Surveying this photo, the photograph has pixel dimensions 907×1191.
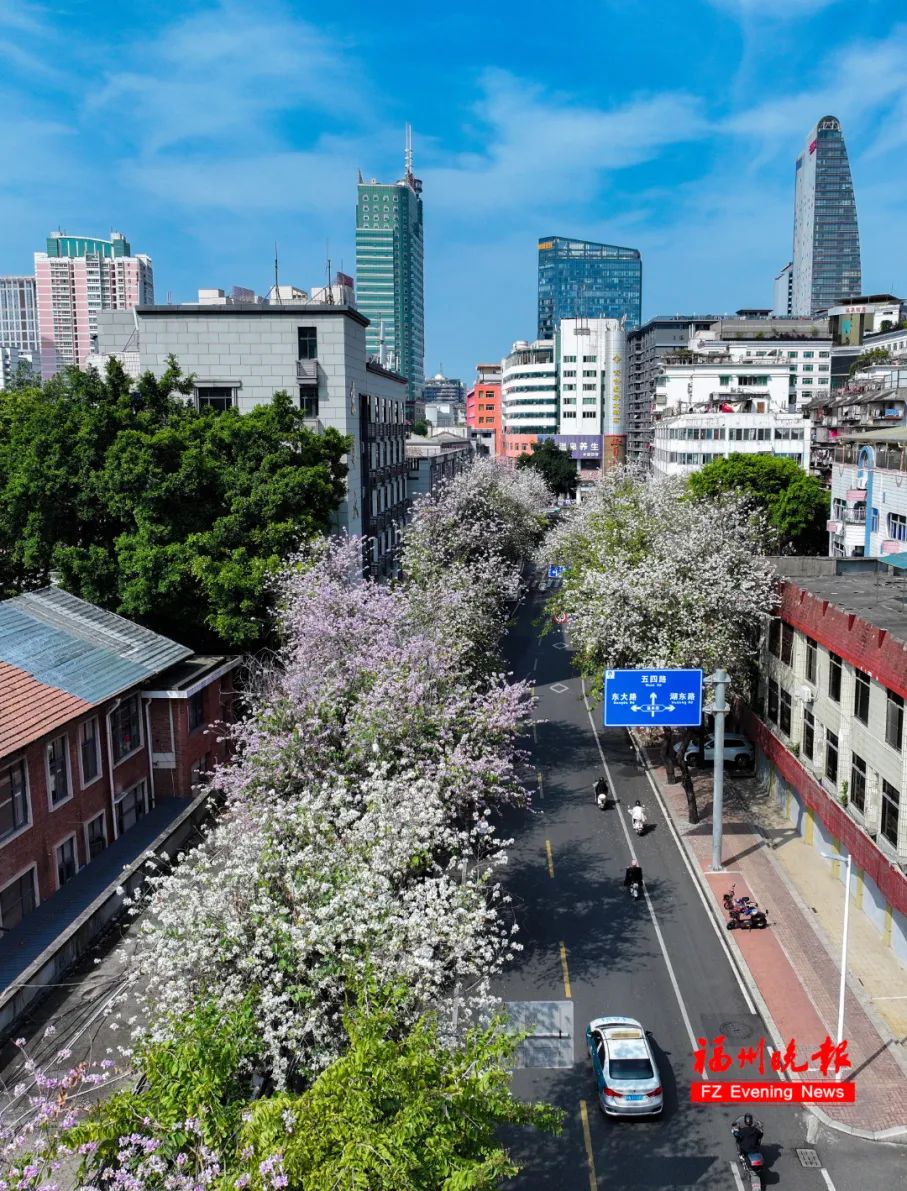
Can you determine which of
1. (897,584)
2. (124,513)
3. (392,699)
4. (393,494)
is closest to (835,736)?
(897,584)

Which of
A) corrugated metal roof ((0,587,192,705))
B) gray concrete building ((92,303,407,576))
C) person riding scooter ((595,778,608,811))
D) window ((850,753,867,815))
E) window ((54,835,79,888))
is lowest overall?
person riding scooter ((595,778,608,811))

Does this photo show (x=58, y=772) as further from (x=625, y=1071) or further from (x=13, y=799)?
(x=625, y=1071)

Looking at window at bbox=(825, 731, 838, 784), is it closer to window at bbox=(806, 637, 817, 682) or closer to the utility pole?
window at bbox=(806, 637, 817, 682)

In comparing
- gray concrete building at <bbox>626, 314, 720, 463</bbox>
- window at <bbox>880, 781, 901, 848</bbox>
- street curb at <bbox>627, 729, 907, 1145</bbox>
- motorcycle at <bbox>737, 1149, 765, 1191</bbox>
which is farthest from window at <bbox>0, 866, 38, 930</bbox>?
gray concrete building at <bbox>626, 314, 720, 463</bbox>

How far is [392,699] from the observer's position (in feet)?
87.4

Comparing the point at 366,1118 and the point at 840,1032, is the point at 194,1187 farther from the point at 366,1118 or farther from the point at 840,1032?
the point at 840,1032

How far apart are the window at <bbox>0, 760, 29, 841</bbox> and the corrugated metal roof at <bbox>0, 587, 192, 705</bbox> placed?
138 inches

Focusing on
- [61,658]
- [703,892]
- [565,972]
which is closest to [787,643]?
[703,892]

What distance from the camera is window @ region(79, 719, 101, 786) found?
31031mm

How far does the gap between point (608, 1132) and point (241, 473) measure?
101 ft

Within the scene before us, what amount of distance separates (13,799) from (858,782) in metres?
24.6

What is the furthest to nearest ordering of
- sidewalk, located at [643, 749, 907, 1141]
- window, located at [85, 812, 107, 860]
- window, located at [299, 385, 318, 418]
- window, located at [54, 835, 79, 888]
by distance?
window, located at [299, 385, 318, 418], window, located at [85, 812, 107, 860], window, located at [54, 835, 79, 888], sidewalk, located at [643, 749, 907, 1141]

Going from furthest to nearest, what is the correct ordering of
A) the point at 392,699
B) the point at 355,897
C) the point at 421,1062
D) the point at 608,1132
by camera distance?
the point at 392,699 < the point at 608,1132 < the point at 355,897 < the point at 421,1062

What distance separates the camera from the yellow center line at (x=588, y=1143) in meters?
19.6
